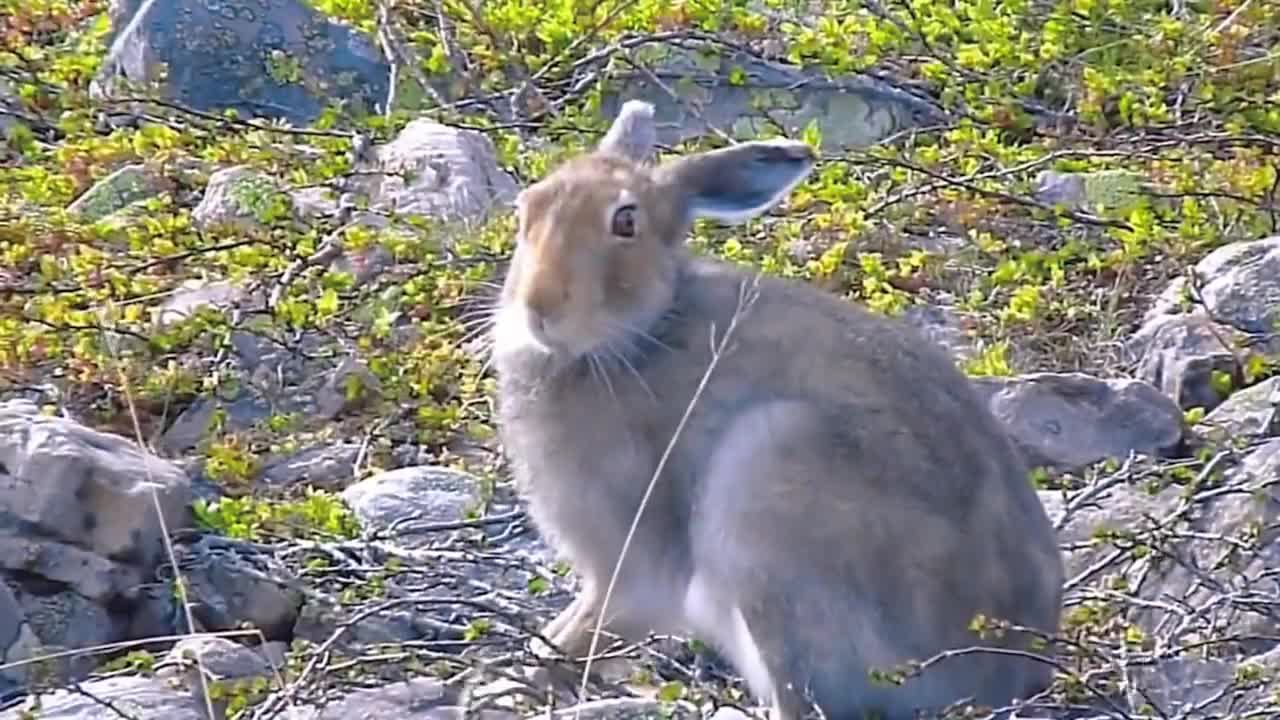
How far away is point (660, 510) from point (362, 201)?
4018 mm

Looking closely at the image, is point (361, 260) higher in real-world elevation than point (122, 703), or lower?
lower

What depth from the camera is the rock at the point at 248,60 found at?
34.9ft

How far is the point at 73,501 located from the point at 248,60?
5.22m

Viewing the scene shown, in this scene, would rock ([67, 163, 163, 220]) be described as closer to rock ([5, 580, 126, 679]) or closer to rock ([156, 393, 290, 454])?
rock ([156, 393, 290, 454])

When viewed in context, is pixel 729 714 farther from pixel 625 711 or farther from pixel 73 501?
pixel 73 501

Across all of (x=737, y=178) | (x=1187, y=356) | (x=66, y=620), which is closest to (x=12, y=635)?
(x=66, y=620)

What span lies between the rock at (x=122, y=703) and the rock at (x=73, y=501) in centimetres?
65

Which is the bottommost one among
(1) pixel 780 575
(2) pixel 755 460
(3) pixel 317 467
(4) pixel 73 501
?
(3) pixel 317 467

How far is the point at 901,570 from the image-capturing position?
Answer: 5.04m

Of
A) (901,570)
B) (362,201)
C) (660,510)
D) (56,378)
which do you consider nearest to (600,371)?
(660,510)

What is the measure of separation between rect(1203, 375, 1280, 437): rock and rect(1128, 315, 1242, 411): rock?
0.20 metres

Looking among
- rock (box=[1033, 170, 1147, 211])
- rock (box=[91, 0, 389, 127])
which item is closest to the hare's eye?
rock (box=[1033, 170, 1147, 211])

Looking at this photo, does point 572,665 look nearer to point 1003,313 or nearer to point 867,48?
point 1003,313

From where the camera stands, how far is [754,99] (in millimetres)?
10320
